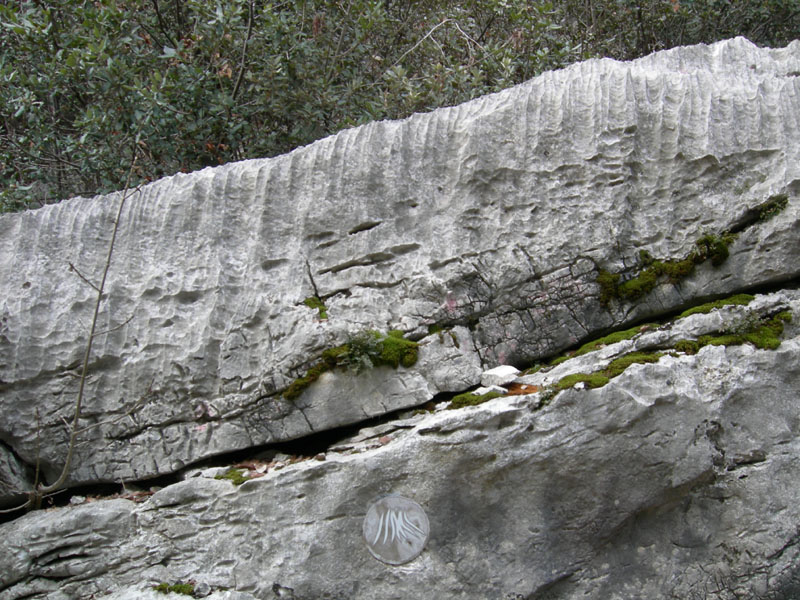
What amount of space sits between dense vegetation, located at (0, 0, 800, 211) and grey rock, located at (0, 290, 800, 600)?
447 centimetres

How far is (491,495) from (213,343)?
2431 millimetres

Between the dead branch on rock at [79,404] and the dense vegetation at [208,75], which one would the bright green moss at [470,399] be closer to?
the dead branch on rock at [79,404]

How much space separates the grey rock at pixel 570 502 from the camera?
4551mm

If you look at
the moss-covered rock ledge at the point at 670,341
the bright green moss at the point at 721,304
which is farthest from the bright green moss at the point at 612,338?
the bright green moss at the point at 721,304

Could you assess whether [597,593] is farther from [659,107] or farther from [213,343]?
[659,107]

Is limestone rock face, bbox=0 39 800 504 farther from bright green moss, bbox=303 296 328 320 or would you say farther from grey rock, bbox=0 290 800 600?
grey rock, bbox=0 290 800 600

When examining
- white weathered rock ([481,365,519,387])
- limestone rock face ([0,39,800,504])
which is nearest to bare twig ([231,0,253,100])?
limestone rock face ([0,39,800,504])

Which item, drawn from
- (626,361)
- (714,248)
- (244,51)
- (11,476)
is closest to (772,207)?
(714,248)

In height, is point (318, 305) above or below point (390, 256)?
below

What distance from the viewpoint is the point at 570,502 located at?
462 cm

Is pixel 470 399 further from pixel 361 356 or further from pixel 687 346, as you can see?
pixel 687 346

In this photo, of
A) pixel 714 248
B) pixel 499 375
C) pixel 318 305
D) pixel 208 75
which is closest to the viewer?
pixel 499 375

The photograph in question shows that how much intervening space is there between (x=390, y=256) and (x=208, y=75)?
148 inches

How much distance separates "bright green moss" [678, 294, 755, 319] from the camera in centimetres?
517
